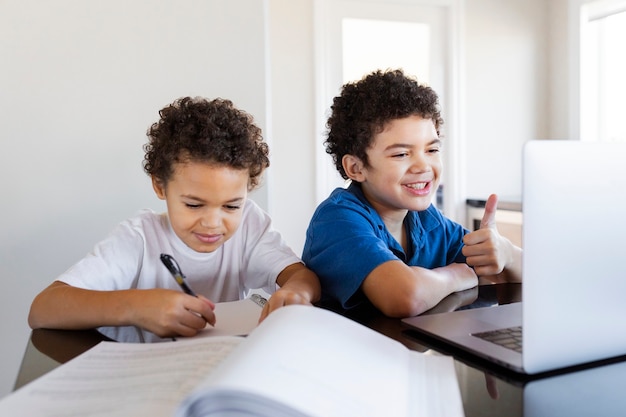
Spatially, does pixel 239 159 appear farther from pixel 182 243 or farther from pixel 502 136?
pixel 502 136

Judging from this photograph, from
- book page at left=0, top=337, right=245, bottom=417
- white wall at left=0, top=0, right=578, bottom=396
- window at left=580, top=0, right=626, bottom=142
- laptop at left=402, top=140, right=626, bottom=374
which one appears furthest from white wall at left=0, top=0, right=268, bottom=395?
window at left=580, top=0, right=626, bottom=142

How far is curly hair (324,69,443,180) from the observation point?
47.3 inches

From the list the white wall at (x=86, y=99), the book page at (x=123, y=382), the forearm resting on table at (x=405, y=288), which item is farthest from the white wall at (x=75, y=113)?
the book page at (x=123, y=382)

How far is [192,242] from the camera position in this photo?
1.11 m

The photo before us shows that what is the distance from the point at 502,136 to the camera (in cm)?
363

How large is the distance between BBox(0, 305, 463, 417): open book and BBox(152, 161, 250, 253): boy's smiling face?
0.48m

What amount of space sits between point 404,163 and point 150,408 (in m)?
0.84

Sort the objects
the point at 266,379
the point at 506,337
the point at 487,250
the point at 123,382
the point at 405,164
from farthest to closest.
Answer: the point at 405,164, the point at 487,250, the point at 506,337, the point at 123,382, the point at 266,379

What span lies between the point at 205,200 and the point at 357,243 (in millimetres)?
286

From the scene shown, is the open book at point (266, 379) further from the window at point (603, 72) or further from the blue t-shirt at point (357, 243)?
the window at point (603, 72)

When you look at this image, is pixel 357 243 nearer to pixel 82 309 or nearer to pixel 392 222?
pixel 392 222

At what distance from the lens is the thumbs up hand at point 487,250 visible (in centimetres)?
106

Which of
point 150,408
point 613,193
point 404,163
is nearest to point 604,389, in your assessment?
point 613,193

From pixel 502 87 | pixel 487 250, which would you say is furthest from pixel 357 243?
pixel 502 87
